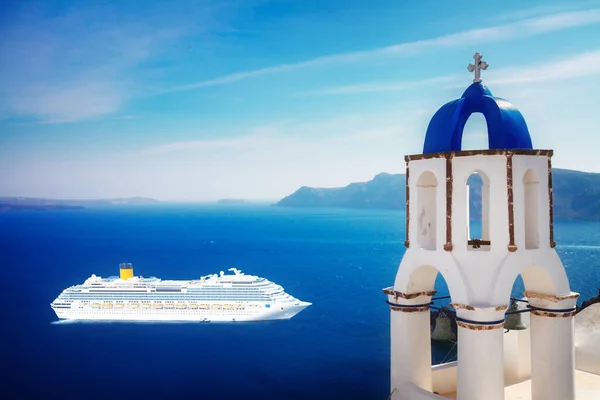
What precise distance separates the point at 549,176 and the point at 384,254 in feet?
320

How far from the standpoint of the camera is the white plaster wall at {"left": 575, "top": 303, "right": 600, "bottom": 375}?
9.75 m

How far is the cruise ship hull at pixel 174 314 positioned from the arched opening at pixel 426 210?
52.5m

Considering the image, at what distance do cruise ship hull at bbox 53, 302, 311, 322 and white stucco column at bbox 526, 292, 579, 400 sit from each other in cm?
5272

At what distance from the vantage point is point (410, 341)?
26.7 feet

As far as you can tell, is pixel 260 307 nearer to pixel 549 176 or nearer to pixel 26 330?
pixel 26 330

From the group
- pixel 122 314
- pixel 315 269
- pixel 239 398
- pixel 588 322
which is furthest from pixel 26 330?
pixel 588 322

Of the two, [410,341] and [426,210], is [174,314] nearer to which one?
[410,341]

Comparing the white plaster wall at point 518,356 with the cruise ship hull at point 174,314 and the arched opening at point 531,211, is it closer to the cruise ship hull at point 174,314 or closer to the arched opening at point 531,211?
the arched opening at point 531,211

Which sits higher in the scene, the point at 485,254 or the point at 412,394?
the point at 485,254

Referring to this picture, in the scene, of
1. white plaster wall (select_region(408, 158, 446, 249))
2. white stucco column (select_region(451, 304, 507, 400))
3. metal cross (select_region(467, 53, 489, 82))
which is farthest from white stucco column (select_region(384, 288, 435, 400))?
metal cross (select_region(467, 53, 489, 82))

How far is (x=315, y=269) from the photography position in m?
88.6

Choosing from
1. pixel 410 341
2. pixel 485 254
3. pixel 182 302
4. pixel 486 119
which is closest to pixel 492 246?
pixel 485 254

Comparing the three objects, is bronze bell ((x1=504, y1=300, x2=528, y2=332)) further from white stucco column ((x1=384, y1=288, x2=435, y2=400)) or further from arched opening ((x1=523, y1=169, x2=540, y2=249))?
arched opening ((x1=523, y1=169, x2=540, y2=249))

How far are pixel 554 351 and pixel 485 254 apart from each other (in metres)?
1.70
